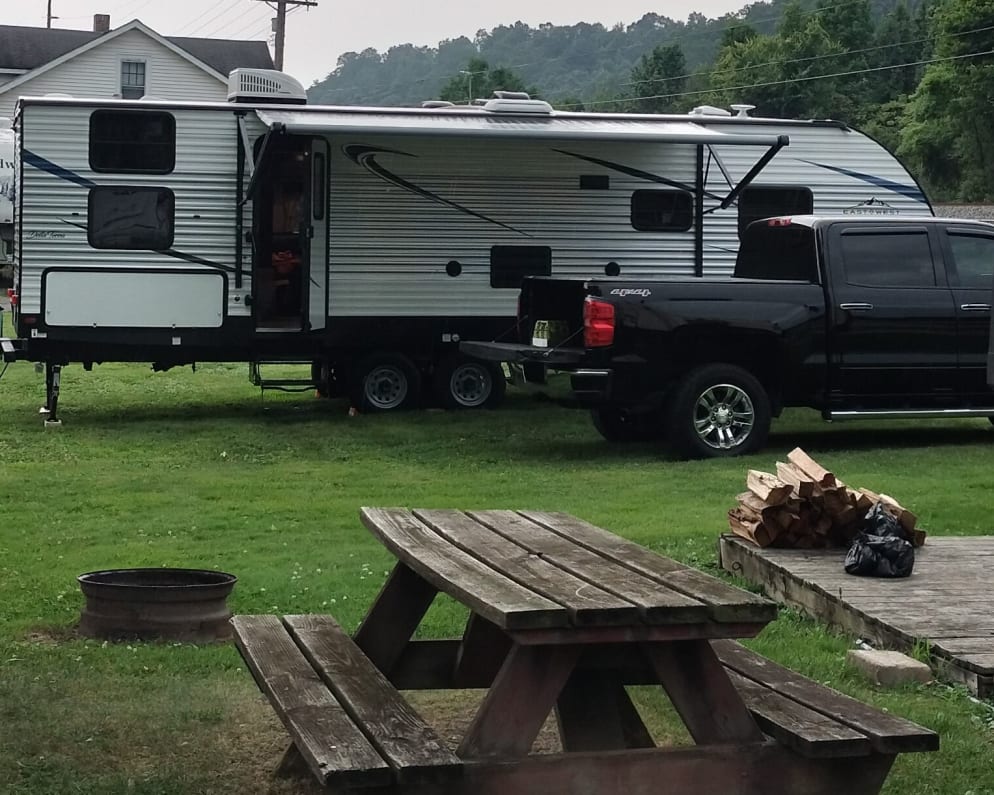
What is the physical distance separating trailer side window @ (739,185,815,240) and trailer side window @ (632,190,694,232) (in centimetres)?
63

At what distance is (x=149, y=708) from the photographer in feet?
17.9

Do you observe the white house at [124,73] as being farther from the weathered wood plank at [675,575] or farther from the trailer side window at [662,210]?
the weathered wood plank at [675,575]

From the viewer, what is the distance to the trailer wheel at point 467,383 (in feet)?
52.5

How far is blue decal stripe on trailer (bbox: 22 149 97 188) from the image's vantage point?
581 inches

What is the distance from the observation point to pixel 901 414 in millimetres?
12578

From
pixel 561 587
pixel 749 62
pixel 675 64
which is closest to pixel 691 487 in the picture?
pixel 561 587

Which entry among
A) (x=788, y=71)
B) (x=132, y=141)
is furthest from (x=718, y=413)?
(x=788, y=71)

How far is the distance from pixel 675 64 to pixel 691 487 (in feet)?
335

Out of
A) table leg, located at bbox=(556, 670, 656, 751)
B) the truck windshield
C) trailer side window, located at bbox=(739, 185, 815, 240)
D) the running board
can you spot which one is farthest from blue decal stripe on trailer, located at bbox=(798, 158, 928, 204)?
table leg, located at bbox=(556, 670, 656, 751)

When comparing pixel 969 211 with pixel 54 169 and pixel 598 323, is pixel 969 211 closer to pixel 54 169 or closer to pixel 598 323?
pixel 54 169

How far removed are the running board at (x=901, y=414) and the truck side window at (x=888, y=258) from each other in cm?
101

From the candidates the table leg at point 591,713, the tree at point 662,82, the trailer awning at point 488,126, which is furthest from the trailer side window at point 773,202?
the tree at point 662,82

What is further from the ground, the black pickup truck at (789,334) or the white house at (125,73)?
the white house at (125,73)

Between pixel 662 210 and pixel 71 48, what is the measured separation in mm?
41481
